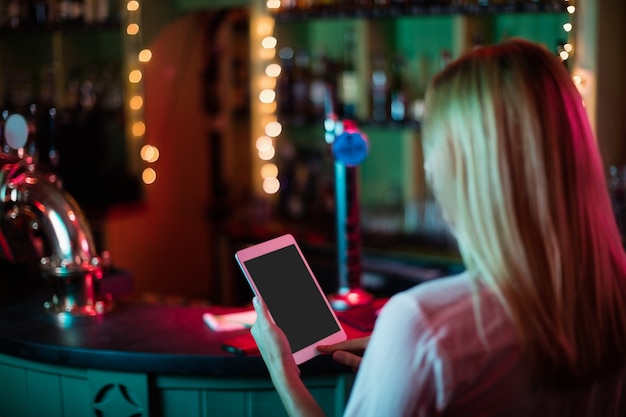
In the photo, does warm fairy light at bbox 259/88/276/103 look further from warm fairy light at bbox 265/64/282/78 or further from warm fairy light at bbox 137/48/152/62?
warm fairy light at bbox 137/48/152/62

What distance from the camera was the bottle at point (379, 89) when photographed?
4102 millimetres

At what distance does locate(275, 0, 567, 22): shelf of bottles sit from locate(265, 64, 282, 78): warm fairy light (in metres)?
0.23

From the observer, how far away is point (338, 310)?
→ 211cm

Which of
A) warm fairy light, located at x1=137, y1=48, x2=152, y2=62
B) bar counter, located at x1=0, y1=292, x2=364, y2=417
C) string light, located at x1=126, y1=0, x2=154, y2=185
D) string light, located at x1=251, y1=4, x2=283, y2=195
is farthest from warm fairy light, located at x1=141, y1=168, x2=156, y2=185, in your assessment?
bar counter, located at x1=0, y1=292, x2=364, y2=417

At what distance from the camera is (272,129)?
426 cm

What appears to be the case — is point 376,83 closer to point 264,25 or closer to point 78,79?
point 264,25

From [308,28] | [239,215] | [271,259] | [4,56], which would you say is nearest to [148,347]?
[271,259]

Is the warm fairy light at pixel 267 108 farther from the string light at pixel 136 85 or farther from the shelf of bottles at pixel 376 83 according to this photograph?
the string light at pixel 136 85

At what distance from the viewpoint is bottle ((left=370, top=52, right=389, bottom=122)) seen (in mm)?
4102

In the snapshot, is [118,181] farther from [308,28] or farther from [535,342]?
[535,342]

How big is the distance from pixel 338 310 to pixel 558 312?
3.19 feet

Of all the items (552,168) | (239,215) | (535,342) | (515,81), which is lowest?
(239,215)

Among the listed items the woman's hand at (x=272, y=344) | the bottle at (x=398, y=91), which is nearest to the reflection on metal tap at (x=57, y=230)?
the woman's hand at (x=272, y=344)

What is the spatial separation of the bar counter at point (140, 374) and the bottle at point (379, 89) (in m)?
2.26
